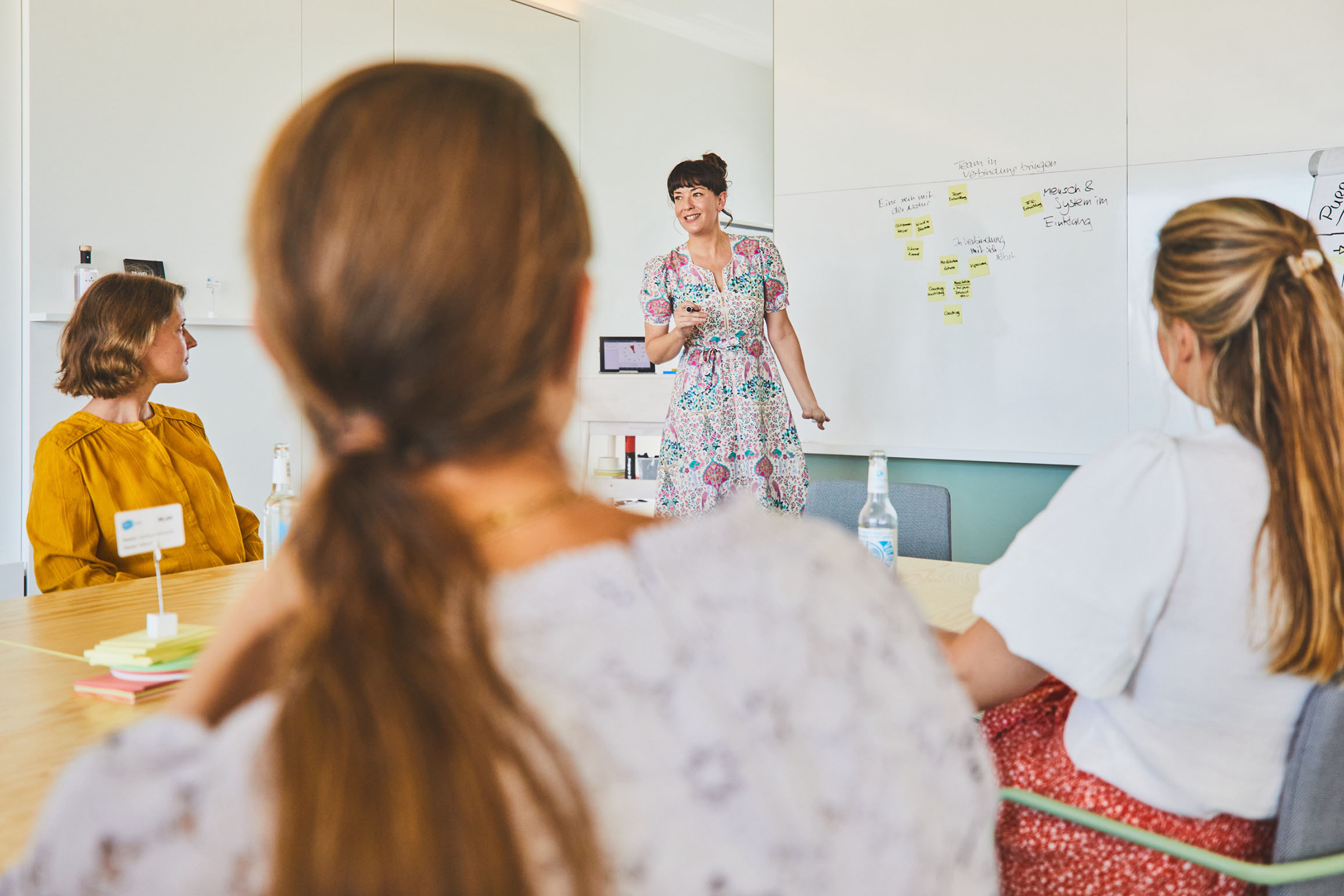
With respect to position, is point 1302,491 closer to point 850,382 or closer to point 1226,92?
point 1226,92

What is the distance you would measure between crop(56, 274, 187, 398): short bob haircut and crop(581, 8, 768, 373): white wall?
3.68m

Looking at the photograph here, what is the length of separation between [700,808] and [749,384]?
9.67 ft

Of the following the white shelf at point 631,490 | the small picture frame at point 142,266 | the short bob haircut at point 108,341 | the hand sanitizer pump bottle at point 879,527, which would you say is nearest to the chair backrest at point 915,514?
the hand sanitizer pump bottle at point 879,527

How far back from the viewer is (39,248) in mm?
3973

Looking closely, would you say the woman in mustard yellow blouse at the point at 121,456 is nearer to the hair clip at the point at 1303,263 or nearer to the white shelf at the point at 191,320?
the white shelf at the point at 191,320

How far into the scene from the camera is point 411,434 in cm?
56

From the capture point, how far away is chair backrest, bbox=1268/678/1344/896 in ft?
3.39

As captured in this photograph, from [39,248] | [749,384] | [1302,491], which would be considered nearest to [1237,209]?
[1302,491]

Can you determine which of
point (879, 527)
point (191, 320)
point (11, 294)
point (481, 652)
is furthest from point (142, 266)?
point (481, 652)

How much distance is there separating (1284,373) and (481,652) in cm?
96

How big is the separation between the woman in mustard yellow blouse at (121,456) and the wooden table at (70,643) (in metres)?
0.17

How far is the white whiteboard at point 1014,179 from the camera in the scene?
→ 3225 millimetres

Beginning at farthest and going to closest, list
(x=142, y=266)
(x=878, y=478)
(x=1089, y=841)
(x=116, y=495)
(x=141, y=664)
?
1. (x=142, y=266)
2. (x=116, y=495)
3. (x=878, y=478)
4. (x=141, y=664)
5. (x=1089, y=841)

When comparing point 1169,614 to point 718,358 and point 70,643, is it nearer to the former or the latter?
point 70,643
